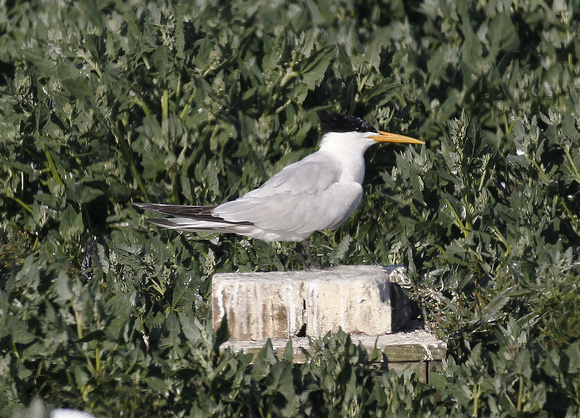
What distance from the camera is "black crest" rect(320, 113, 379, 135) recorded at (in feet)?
13.5

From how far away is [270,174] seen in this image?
177 inches

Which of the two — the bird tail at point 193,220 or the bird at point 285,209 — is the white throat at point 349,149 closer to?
the bird at point 285,209

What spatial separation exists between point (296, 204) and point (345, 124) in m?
0.59

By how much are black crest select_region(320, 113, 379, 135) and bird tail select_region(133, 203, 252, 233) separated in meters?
0.76

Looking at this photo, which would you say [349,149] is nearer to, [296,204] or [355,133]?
[355,133]

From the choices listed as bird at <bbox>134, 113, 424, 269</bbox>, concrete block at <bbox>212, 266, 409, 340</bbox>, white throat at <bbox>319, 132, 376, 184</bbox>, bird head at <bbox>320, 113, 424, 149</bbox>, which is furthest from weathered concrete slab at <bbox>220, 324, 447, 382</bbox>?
bird head at <bbox>320, 113, 424, 149</bbox>

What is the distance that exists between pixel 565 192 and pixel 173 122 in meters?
2.01

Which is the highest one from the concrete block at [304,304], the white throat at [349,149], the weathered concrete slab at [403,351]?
the white throat at [349,149]

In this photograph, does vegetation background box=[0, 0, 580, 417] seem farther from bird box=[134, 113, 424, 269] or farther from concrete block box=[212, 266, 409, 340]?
bird box=[134, 113, 424, 269]

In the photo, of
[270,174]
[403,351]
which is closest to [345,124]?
[270,174]

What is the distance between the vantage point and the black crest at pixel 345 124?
4121 millimetres

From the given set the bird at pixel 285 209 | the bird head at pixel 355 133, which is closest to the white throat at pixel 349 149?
the bird head at pixel 355 133

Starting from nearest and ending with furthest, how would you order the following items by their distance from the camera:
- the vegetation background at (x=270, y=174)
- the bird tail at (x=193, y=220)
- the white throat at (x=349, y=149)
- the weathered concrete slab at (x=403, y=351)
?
1. the vegetation background at (x=270, y=174)
2. the weathered concrete slab at (x=403, y=351)
3. the bird tail at (x=193, y=220)
4. the white throat at (x=349, y=149)

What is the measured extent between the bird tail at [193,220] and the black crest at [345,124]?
76 centimetres
